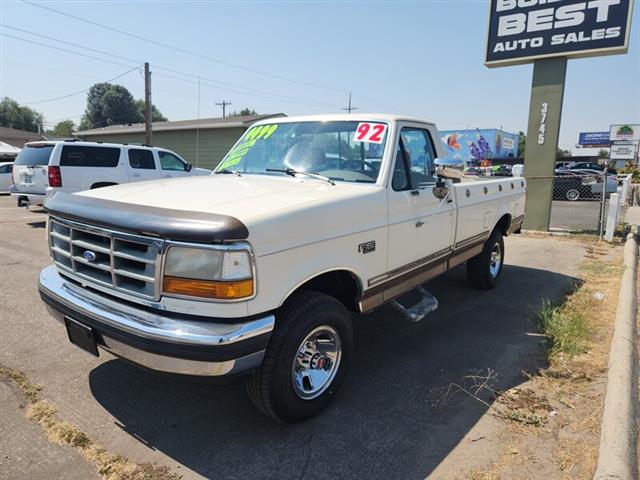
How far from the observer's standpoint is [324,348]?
121 inches

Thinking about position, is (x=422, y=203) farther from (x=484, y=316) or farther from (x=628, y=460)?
(x=628, y=460)

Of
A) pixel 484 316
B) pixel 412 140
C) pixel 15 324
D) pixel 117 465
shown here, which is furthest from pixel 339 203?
pixel 15 324

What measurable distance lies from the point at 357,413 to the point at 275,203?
156 centimetres

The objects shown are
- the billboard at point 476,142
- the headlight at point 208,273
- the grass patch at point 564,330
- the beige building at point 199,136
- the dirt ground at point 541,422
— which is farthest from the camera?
the billboard at point 476,142

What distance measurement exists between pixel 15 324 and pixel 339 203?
3.72 metres

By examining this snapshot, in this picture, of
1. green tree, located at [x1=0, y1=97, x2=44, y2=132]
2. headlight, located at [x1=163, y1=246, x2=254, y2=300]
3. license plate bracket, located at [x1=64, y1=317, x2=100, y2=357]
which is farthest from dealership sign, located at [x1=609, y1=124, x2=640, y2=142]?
green tree, located at [x1=0, y1=97, x2=44, y2=132]

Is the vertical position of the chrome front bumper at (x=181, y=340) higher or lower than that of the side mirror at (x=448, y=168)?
lower

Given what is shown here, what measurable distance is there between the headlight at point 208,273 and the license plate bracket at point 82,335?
709 mm

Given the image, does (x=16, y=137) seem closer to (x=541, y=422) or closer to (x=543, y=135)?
(x=543, y=135)

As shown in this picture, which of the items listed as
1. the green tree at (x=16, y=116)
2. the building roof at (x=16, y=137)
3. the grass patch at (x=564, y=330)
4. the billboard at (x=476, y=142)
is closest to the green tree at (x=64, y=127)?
the green tree at (x=16, y=116)

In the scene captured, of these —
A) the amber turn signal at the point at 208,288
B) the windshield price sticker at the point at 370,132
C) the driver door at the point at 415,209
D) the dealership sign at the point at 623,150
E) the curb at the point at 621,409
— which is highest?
the dealership sign at the point at 623,150

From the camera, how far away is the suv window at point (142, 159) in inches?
458

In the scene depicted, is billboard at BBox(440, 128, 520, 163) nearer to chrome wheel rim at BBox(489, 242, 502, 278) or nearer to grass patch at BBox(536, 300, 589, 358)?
chrome wheel rim at BBox(489, 242, 502, 278)

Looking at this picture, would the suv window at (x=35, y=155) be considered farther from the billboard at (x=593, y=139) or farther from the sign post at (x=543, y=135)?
the billboard at (x=593, y=139)
